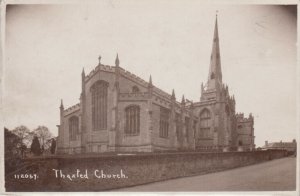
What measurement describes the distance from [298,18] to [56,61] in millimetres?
2494

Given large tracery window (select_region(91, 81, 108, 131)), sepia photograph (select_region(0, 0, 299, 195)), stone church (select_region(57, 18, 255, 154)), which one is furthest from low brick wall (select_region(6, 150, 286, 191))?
large tracery window (select_region(91, 81, 108, 131))

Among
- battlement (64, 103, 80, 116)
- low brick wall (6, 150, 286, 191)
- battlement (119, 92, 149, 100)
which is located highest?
battlement (119, 92, 149, 100)

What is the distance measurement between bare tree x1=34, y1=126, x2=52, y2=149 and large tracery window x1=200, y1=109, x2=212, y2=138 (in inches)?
64.2

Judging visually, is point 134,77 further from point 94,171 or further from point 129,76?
point 94,171

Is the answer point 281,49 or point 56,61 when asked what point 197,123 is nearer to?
point 281,49

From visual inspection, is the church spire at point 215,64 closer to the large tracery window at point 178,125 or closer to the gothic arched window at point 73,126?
the large tracery window at point 178,125

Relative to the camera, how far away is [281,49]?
15.4 feet

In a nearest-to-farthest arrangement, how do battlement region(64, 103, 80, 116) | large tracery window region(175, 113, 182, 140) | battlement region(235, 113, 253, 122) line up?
battlement region(64, 103, 80, 116) < battlement region(235, 113, 253, 122) < large tracery window region(175, 113, 182, 140)

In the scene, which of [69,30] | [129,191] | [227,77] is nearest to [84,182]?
[129,191]

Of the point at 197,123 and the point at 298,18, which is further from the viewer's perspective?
the point at 197,123

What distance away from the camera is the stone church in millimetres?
4730

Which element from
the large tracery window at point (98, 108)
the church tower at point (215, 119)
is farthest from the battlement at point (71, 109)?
the church tower at point (215, 119)

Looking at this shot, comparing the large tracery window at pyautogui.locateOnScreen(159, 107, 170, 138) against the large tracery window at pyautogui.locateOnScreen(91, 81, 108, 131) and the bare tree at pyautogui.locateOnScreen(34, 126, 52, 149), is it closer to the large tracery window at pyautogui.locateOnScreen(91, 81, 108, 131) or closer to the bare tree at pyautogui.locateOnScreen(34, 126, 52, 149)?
the large tracery window at pyautogui.locateOnScreen(91, 81, 108, 131)

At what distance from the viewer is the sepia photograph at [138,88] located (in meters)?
4.60
